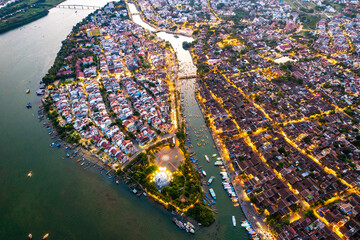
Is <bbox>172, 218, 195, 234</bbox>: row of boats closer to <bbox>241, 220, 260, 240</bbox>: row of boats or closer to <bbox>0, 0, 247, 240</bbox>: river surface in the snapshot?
<bbox>0, 0, 247, 240</bbox>: river surface

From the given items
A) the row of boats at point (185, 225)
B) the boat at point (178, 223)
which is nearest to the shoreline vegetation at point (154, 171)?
the row of boats at point (185, 225)

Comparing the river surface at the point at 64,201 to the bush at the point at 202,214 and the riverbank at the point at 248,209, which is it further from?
the riverbank at the point at 248,209

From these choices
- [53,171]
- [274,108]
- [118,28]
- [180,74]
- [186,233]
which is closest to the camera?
[186,233]

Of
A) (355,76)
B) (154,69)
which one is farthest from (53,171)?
(355,76)

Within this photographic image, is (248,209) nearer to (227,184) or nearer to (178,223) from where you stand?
(227,184)

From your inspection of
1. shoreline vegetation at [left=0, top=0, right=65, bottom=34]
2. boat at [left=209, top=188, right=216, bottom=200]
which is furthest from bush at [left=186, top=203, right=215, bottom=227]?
shoreline vegetation at [left=0, top=0, right=65, bottom=34]

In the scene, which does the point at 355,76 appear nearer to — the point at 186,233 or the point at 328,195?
the point at 328,195
